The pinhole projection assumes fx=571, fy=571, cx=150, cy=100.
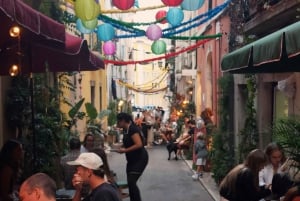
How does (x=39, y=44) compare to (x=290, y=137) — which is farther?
(x=39, y=44)

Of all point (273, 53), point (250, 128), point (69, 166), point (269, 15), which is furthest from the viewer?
point (250, 128)

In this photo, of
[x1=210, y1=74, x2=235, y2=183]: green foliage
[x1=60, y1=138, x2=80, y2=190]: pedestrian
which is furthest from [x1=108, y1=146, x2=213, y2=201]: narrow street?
[x1=60, y1=138, x2=80, y2=190]: pedestrian

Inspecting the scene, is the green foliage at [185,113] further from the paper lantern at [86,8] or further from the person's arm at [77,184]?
the person's arm at [77,184]

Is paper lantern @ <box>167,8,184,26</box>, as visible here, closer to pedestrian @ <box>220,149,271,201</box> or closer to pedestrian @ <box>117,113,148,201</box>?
pedestrian @ <box>117,113,148,201</box>

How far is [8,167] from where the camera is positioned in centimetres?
701

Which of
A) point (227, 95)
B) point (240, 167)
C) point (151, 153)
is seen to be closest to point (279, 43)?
point (240, 167)

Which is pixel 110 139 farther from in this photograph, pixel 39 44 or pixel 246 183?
pixel 246 183

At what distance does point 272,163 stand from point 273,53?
7.24ft

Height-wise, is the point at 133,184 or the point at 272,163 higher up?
the point at 272,163

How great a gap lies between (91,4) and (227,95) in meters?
5.90

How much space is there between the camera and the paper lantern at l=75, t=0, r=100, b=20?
33.1 ft

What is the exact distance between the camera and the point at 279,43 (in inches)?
219

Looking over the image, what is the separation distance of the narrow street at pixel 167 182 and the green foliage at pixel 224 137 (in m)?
0.73

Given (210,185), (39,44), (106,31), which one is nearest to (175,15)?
(106,31)
